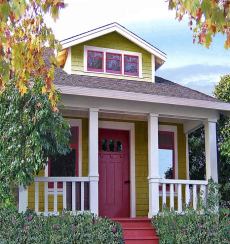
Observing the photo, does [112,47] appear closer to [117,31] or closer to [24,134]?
[117,31]

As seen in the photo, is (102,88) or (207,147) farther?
(207,147)

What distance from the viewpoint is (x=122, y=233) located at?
1155 cm

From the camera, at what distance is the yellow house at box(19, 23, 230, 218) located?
12.6 metres

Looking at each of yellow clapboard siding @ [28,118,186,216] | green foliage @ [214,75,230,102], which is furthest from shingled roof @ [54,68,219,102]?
green foliage @ [214,75,230,102]

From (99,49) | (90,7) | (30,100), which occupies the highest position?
(99,49)

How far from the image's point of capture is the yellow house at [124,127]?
41.2ft

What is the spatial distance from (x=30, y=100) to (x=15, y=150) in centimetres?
104

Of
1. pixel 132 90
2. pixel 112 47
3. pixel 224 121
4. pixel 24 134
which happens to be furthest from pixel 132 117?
pixel 24 134

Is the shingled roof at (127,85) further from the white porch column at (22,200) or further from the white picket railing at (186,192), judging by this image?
the white porch column at (22,200)

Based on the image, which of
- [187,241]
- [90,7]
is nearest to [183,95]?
[187,241]

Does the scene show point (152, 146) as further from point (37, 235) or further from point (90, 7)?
point (90, 7)

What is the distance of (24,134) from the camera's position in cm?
1091

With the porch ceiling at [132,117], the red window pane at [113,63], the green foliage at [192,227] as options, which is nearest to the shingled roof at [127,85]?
the red window pane at [113,63]

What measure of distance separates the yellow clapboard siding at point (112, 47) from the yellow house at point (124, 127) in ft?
0.09
